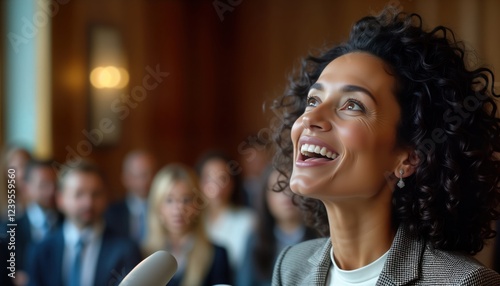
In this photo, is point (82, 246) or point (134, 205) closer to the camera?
point (82, 246)

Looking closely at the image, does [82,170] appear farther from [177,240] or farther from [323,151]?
[323,151]

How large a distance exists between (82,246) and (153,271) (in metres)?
1.98

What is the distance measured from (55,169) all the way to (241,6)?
13.1 ft

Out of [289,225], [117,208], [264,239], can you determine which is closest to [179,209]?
[264,239]

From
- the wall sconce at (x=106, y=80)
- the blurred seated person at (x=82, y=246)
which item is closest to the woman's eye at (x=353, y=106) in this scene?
the blurred seated person at (x=82, y=246)

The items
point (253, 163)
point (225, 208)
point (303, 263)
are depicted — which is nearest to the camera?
point (303, 263)

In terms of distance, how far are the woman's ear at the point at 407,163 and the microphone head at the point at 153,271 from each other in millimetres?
538

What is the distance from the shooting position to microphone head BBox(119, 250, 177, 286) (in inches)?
36.5

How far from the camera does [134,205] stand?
16.1 ft

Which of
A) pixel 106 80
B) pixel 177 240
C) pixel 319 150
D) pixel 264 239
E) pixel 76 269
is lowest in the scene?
pixel 264 239

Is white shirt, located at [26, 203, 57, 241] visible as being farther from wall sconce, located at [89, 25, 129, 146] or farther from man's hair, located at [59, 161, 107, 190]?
wall sconce, located at [89, 25, 129, 146]

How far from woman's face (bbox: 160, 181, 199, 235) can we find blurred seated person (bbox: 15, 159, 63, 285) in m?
0.61

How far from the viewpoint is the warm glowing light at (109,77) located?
20.2 feet

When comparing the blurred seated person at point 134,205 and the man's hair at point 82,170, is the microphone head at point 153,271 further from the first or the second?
the blurred seated person at point 134,205
